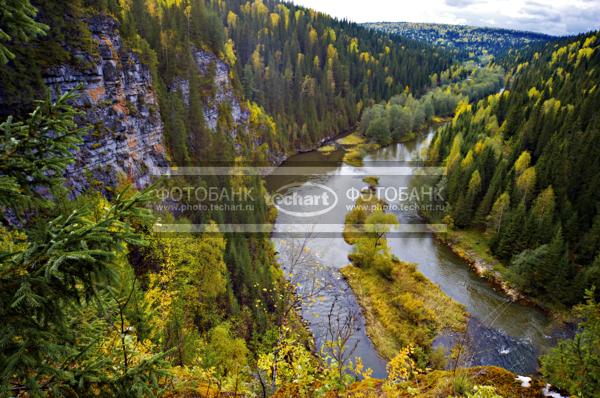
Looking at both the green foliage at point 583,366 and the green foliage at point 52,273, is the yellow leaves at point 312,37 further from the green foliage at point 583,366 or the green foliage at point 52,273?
the green foliage at point 52,273

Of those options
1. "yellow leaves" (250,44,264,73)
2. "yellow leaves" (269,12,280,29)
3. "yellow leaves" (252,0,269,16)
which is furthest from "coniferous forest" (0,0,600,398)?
"yellow leaves" (252,0,269,16)

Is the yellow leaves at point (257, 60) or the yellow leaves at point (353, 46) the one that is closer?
the yellow leaves at point (257, 60)

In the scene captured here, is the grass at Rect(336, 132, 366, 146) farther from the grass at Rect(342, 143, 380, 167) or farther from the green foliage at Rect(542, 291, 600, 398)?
the green foliage at Rect(542, 291, 600, 398)

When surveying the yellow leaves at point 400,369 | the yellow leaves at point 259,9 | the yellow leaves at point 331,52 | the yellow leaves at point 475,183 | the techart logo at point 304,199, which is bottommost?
the techart logo at point 304,199

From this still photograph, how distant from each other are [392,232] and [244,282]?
2360cm

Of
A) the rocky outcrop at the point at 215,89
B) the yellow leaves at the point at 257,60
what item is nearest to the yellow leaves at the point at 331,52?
the yellow leaves at the point at 257,60

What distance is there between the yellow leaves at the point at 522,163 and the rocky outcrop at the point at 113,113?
45.0 meters

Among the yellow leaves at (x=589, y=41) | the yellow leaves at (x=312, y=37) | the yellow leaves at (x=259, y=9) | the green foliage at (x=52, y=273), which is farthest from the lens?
the yellow leaves at (x=312, y=37)

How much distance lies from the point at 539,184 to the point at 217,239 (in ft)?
132

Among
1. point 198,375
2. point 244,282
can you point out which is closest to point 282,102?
point 244,282

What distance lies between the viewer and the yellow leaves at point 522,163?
4816cm

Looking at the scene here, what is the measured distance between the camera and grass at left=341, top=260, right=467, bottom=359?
28547 mm

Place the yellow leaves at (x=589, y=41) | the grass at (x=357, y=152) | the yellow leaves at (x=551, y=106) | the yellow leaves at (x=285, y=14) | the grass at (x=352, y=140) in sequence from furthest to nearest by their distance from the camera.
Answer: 1. the yellow leaves at (x=285, y=14)
2. the yellow leaves at (x=589, y=41)
3. the grass at (x=352, y=140)
4. the grass at (x=357, y=152)
5. the yellow leaves at (x=551, y=106)

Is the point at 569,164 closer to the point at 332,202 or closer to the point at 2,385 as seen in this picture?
the point at 332,202
